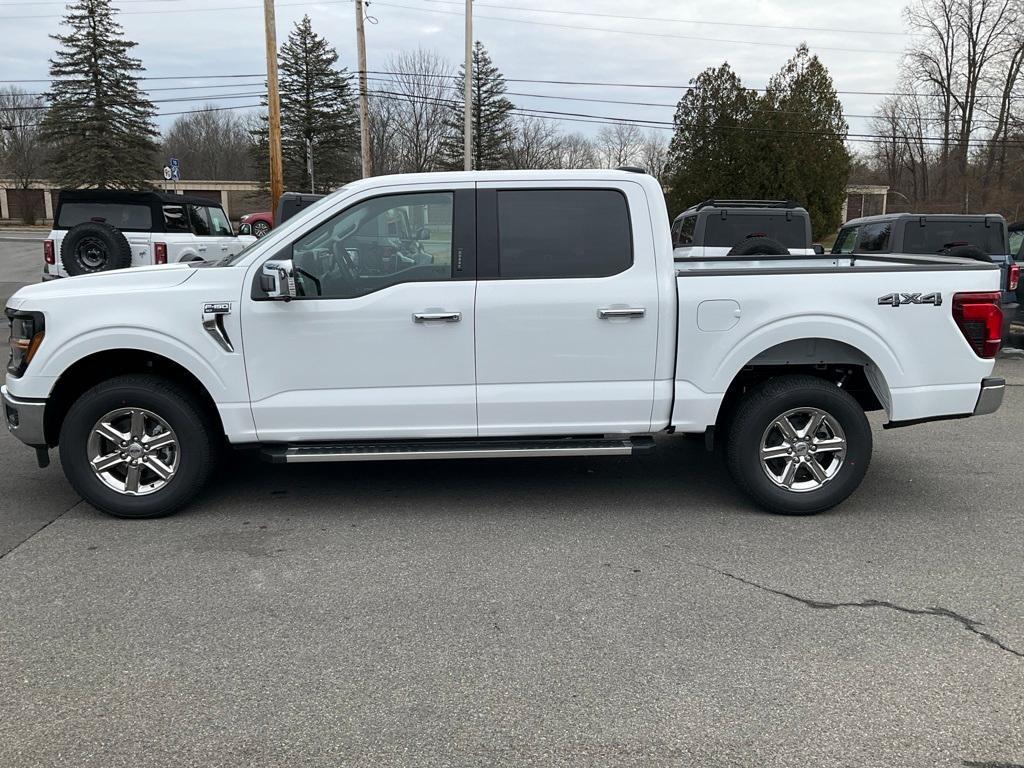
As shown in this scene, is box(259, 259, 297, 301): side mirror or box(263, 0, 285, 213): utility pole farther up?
box(263, 0, 285, 213): utility pole

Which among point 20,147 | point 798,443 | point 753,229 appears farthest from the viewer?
point 20,147

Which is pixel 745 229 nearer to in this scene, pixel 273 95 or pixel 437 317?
pixel 437 317

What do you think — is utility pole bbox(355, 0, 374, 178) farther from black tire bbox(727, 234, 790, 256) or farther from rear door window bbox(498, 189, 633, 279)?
rear door window bbox(498, 189, 633, 279)

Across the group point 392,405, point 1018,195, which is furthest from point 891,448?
point 1018,195

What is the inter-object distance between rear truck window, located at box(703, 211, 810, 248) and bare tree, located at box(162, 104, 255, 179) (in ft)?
225

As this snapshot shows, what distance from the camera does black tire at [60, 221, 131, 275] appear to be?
12.5 m

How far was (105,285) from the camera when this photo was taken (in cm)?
478

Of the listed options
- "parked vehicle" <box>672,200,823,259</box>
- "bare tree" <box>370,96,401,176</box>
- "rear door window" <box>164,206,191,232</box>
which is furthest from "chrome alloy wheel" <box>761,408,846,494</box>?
"bare tree" <box>370,96,401,176</box>

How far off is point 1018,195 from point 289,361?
40022 millimetres

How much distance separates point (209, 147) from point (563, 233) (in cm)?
7608

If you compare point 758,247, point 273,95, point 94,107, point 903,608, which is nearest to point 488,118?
point 94,107

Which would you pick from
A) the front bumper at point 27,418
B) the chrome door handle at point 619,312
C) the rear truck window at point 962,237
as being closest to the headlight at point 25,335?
the front bumper at point 27,418

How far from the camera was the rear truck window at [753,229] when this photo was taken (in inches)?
448

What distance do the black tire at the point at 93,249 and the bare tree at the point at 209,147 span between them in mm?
64476
